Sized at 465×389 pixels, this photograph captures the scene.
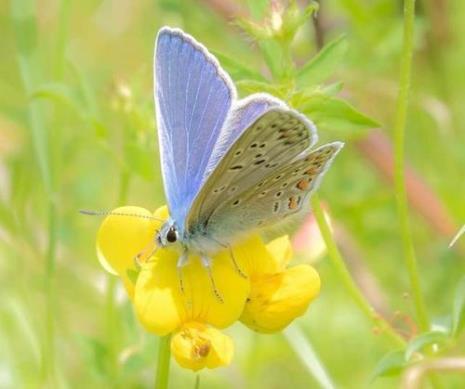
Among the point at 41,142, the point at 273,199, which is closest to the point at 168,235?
the point at 273,199

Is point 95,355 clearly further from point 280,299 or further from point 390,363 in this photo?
point 390,363

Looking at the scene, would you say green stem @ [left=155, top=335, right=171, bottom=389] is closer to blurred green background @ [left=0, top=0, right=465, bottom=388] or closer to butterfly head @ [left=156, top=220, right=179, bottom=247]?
butterfly head @ [left=156, top=220, right=179, bottom=247]

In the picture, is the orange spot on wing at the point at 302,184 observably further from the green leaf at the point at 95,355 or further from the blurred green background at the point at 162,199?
the green leaf at the point at 95,355

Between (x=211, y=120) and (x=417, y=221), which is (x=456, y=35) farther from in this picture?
(x=211, y=120)

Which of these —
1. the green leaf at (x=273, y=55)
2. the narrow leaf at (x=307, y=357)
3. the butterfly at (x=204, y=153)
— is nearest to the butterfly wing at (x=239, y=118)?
the butterfly at (x=204, y=153)

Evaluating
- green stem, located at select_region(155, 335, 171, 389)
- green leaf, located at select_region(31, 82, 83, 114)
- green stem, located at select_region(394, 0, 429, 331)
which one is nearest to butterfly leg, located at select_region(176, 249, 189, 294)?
green stem, located at select_region(155, 335, 171, 389)
